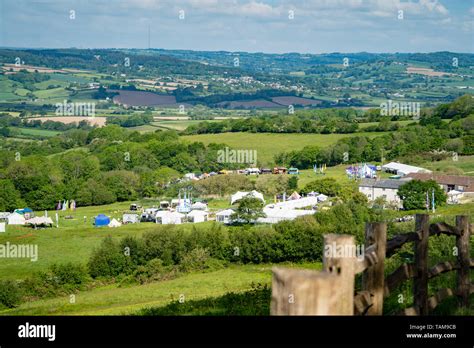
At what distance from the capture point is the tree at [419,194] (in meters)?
50.7

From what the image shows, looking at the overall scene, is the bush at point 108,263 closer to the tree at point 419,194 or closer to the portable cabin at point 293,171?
the tree at point 419,194

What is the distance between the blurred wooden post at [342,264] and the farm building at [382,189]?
50.5m

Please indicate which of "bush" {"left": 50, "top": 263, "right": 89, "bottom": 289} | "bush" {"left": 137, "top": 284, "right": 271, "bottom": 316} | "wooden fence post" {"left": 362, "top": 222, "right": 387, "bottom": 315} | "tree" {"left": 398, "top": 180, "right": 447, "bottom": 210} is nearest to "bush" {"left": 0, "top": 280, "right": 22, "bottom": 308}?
"bush" {"left": 50, "top": 263, "right": 89, "bottom": 289}

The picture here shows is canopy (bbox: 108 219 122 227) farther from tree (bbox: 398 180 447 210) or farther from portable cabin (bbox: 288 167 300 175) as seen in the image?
portable cabin (bbox: 288 167 300 175)

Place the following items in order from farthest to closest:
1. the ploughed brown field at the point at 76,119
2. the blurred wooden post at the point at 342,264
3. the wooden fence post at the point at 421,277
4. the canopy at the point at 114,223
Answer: the ploughed brown field at the point at 76,119, the canopy at the point at 114,223, the wooden fence post at the point at 421,277, the blurred wooden post at the point at 342,264

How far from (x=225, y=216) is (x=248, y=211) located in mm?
2029

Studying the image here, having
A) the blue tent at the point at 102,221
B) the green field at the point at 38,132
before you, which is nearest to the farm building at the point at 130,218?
the blue tent at the point at 102,221

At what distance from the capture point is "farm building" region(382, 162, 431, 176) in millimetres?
64613

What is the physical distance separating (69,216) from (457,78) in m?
152

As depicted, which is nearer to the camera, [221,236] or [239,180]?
[221,236]

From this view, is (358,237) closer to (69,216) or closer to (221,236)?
(221,236)

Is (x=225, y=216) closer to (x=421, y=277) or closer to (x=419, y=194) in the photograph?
(x=419, y=194)
